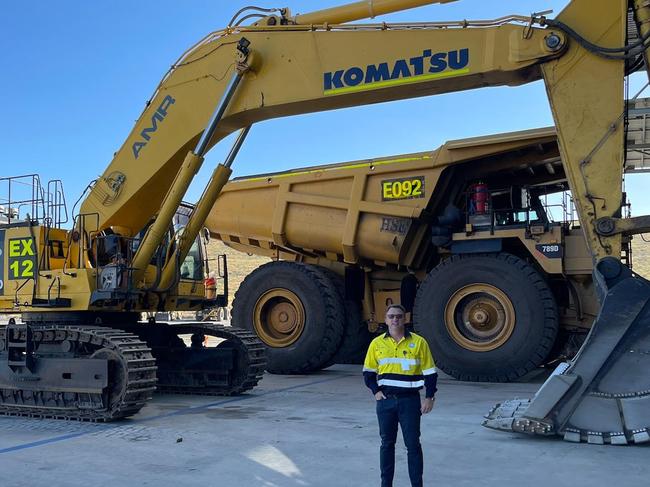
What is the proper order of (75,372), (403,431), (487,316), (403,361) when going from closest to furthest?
(403,431), (403,361), (75,372), (487,316)

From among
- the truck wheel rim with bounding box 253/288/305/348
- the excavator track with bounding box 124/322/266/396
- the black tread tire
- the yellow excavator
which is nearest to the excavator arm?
the yellow excavator

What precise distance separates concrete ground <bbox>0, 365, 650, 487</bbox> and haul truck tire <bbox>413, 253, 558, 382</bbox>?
1974 millimetres

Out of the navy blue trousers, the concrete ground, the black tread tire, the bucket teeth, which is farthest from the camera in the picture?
the black tread tire

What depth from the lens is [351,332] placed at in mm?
13953

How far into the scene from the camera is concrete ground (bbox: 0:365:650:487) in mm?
5551

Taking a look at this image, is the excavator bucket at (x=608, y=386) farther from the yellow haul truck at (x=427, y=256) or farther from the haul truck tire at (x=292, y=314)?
the haul truck tire at (x=292, y=314)

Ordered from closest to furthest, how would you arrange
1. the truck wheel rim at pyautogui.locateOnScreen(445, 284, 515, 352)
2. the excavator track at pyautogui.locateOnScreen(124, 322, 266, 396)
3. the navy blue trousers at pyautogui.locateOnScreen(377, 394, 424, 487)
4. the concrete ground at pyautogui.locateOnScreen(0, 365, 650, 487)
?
the navy blue trousers at pyautogui.locateOnScreen(377, 394, 424, 487)
the concrete ground at pyautogui.locateOnScreen(0, 365, 650, 487)
the excavator track at pyautogui.locateOnScreen(124, 322, 266, 396)
the truck wheel rim at pyautogui.locateOnScreen(445, 284, 515, 352)

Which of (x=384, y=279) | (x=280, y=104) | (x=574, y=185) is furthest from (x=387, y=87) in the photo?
(x=384, y=279)

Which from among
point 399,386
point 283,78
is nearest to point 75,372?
point 283,78

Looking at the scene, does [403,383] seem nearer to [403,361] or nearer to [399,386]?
[399,386]

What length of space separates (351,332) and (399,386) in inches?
361

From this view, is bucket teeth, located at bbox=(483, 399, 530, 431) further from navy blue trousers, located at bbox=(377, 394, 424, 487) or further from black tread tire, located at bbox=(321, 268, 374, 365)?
black tread tire, located at bbox=(321, 268, 374, 365)

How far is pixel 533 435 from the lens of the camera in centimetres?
693

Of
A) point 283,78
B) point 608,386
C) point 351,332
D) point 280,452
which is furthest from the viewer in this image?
point 351,332
